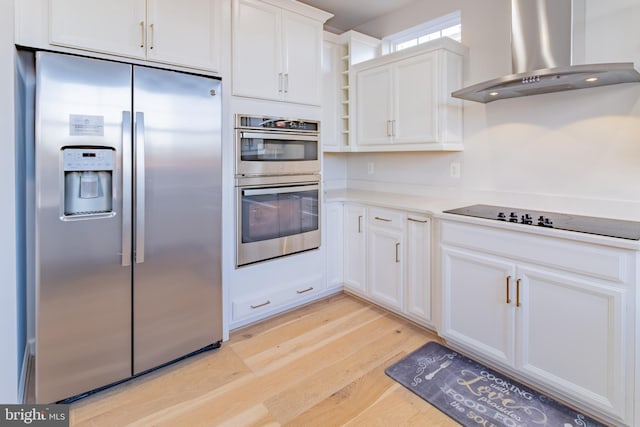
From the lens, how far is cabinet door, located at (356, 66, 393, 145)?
9.88ft

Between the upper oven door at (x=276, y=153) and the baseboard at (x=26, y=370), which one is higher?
the upper oven door at (x=276, y=153)

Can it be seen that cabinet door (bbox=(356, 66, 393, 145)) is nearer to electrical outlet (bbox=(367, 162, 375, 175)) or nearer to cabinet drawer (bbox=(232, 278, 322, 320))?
electrical outlet (bbox=(367, 162, 375, 175))

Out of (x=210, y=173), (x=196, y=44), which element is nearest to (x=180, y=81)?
(x=196, y=44)

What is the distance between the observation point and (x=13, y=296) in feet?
5.33

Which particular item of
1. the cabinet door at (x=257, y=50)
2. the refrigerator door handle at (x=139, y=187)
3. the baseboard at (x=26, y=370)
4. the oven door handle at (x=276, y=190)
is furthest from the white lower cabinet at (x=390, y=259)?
the baseboard at (x=26, y=370)

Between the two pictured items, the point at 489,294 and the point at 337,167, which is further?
the point at 337,167

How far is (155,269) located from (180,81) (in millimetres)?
1112

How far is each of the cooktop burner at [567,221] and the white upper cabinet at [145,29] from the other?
1930 millimetres

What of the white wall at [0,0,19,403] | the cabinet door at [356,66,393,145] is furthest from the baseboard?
the cabinet door at [356,66,393,145]

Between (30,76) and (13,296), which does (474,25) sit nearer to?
(30,76)

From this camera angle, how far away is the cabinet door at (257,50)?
2.36 metres

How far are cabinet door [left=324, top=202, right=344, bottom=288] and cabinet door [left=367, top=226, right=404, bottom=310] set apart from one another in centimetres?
31

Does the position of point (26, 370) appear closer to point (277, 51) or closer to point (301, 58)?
point (277, 51)

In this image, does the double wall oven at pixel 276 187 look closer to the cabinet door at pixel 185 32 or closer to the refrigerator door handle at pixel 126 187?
the cabinet door at pixel 185 32
